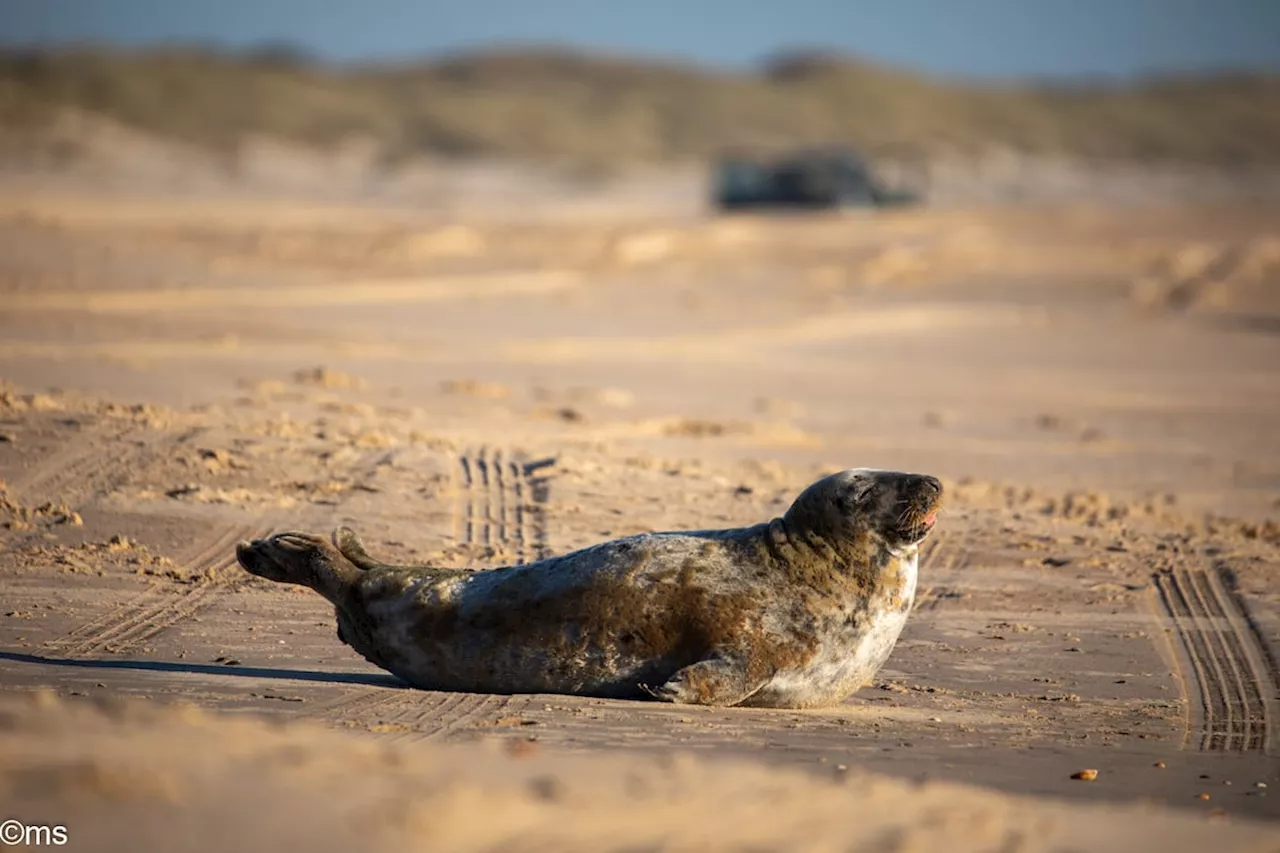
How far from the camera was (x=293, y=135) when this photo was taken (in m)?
96.8

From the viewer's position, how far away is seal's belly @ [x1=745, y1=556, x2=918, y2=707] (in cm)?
629

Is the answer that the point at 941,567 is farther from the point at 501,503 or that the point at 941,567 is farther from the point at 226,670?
the point at 226,670

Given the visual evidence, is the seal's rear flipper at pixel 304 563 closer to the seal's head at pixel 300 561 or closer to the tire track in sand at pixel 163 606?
the seal's head at pixel 300 561

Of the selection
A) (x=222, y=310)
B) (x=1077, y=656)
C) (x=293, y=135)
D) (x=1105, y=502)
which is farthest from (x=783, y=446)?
(x=293, y=135)

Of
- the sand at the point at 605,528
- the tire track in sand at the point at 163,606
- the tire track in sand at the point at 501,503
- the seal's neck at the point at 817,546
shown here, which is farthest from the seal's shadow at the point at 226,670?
the tire track in sand at the point at 501,503

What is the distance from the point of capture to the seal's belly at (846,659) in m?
6.29

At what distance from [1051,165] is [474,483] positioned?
106332 mm

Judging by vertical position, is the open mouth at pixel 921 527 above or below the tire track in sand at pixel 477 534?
above

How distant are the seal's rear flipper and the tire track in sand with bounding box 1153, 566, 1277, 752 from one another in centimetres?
322

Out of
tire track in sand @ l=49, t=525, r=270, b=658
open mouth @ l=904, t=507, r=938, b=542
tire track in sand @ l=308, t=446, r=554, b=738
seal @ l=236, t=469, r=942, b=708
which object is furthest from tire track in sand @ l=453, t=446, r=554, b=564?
open mouth @ l=904, t=507, r=938, b=542

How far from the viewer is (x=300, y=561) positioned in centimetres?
Answer: 662

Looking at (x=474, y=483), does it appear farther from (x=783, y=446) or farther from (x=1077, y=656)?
(x=1077, y=656)

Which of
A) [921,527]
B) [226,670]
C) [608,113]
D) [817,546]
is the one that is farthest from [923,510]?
[608,113]

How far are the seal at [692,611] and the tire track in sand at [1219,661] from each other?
1290 millimetres
